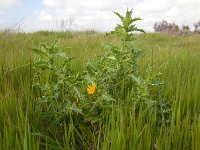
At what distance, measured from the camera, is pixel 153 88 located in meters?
2.00

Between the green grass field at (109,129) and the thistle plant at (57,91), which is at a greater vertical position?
the thistle plant at (57,91)

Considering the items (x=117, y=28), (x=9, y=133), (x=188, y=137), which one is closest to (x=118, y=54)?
(x=117, y=28)

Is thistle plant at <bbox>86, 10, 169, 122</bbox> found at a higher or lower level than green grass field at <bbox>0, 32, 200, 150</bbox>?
higher

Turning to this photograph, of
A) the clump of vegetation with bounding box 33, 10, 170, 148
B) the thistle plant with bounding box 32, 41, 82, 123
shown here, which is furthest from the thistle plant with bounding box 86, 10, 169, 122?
the thistle plant with bounding box 32, 41, 82, 123

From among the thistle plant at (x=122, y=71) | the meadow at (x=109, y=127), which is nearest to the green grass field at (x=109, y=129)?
the meadow at (x=109, y=127)

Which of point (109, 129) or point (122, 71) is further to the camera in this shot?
point (122, 71)

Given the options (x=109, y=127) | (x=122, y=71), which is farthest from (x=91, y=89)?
(x=109, y=127)

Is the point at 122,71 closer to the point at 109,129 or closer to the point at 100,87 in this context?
the point at 100,87

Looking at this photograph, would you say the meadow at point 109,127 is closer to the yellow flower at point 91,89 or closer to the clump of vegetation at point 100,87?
the clump of vegetation at point 100,87

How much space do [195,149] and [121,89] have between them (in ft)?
2.03

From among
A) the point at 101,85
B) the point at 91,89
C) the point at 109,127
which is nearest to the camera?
the point at 109,127

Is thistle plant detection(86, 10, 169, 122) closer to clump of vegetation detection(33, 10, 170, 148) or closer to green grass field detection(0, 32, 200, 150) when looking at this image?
clump of vegetation detection(33, 10, 170, 148)

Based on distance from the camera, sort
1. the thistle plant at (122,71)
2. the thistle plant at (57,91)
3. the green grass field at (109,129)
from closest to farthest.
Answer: the green grass field at (109,129) → the thistle plant at (57,91) → the thistle plant at (122,71)

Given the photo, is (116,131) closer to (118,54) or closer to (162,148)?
(162,148)
